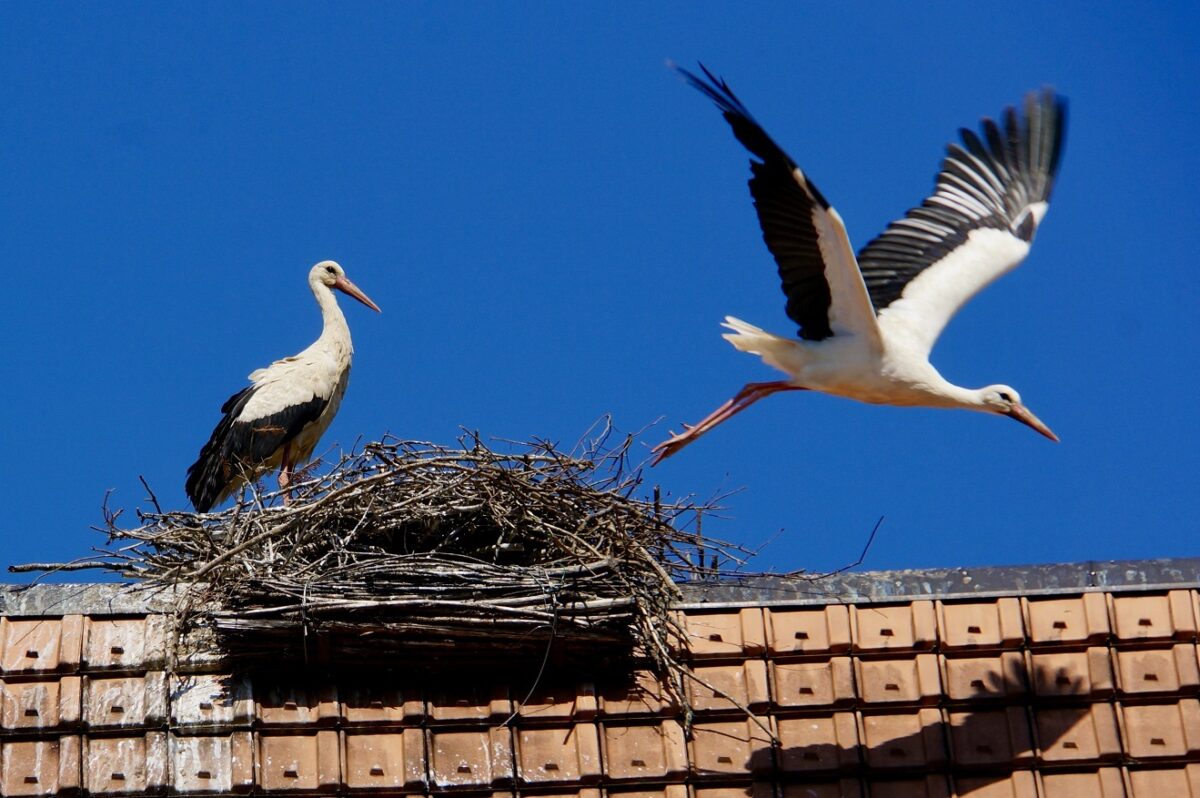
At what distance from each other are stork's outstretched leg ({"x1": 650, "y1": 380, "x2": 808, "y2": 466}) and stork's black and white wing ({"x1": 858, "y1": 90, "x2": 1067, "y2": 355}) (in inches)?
23.7

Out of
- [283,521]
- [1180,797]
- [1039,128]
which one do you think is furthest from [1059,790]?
[1039,128]

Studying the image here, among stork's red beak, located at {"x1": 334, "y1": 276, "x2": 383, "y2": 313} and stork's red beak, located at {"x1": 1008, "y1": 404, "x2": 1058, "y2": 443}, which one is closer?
stork's red beak, located at {"x1": 1008, "y1": 404, "x2": 1058, "y2": 443}

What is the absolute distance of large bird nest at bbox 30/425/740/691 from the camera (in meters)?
5.72

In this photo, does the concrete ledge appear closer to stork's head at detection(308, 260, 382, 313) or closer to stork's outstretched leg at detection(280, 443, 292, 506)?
stork's outstretched leg at detection(280, 443, 292, 506)

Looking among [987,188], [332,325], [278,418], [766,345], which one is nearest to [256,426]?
[278,418]

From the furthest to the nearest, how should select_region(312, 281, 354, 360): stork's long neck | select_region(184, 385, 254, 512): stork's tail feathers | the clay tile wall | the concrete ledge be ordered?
select_region(312, 281, 354, 360): stork's long neck
select_region(184, 385, 254, 512): stork's tail feathers
the concrete ledge
the clay tile wall

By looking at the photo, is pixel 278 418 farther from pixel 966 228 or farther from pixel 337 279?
pixel 966 228

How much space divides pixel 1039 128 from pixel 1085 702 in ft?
12.7

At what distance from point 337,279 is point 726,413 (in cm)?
385

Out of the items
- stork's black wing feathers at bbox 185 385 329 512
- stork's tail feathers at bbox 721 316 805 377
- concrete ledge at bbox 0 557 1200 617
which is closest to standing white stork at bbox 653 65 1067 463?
stork's tail feathers at bbox 721 316 805 377

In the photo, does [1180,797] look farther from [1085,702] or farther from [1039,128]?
[1039,128]

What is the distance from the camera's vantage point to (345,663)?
5809mm

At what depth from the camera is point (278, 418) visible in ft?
33.2

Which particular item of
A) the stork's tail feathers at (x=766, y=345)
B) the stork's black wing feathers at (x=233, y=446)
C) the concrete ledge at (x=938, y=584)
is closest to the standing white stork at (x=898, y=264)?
the stork's tail feathers at (x=766, y=345)
